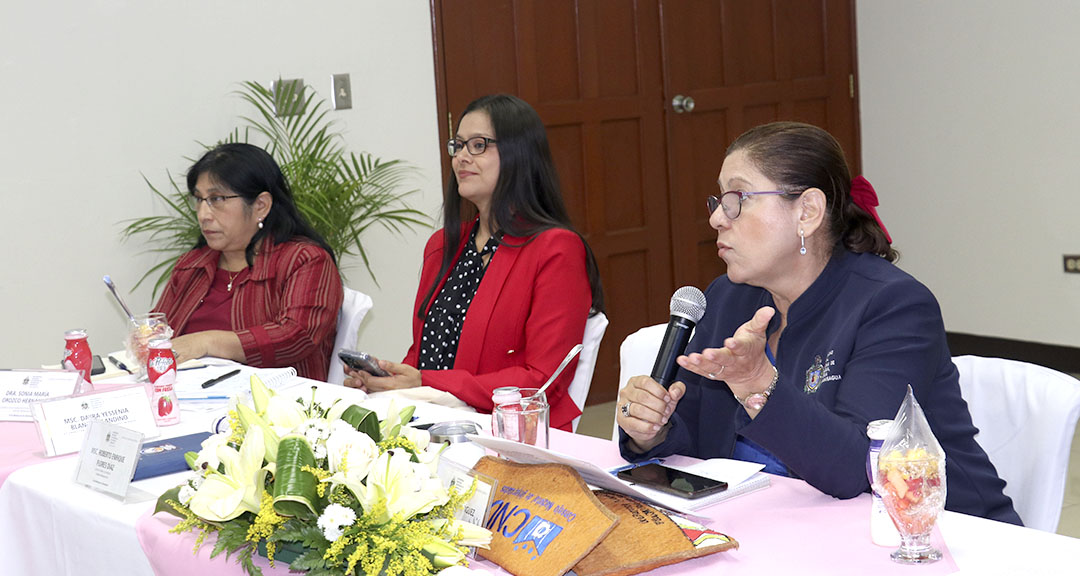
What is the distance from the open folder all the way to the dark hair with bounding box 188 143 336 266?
2.03 metres

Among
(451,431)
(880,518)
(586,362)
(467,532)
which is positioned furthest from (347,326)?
(880,518)

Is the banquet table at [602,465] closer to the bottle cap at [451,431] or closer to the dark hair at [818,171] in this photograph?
the bottle cap at [451,431]

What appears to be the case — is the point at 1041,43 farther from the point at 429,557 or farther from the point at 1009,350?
the point at 429,557

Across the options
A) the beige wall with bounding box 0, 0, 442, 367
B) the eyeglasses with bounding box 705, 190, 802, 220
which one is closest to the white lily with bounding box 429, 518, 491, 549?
the eyeglasses with bounding box 705, 190, 802, 220

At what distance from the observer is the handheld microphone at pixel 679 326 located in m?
1.81

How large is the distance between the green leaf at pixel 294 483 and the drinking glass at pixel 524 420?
1.83ft

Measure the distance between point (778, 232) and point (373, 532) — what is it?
3.26 ft

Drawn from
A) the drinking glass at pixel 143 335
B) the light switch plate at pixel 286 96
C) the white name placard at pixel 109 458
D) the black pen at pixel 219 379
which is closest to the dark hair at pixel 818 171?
the white name placard at pixel 109 458

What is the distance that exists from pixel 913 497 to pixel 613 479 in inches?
15.1

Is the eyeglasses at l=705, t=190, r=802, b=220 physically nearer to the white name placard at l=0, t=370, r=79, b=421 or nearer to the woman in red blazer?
the woman in red blazer

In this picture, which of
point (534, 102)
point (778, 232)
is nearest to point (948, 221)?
point (534, 102)

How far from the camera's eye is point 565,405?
9.35 ft

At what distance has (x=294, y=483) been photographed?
1302mm

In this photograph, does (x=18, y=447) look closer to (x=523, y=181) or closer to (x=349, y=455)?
(x=349, y=455)
